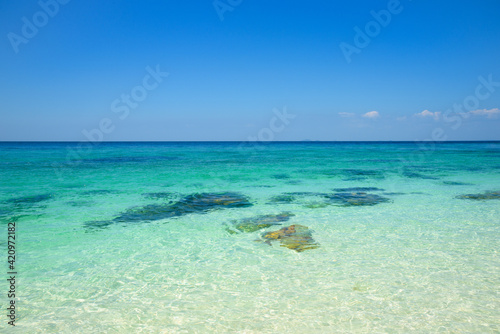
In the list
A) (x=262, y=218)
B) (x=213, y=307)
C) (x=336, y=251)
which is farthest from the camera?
(x=262, y=218)

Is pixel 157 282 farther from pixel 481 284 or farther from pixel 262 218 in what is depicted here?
pixel 481 284

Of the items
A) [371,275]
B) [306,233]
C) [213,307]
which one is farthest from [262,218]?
[213,307]

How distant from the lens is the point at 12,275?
6.02 metres

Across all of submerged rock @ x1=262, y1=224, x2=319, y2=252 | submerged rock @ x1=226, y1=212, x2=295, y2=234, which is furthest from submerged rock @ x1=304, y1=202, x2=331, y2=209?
submerged rock @ x1=262, y1=224, x2=319, y2=252

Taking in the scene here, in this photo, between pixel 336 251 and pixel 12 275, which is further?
pixel 336 251

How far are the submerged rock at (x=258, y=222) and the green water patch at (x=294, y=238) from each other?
2.32ft

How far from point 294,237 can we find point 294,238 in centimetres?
9

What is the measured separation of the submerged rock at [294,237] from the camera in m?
7.51

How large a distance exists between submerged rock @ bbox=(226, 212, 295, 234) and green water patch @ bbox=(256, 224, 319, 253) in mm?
708

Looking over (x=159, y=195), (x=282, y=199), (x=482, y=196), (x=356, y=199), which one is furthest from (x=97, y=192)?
(x=482, y=196)

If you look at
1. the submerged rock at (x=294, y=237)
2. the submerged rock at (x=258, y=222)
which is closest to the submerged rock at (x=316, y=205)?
the submerged rock at (x=258, y=222)

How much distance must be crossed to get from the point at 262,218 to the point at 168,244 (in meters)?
3.62

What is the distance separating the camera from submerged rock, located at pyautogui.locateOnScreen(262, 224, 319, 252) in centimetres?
751

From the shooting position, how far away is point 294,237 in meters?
8.16
